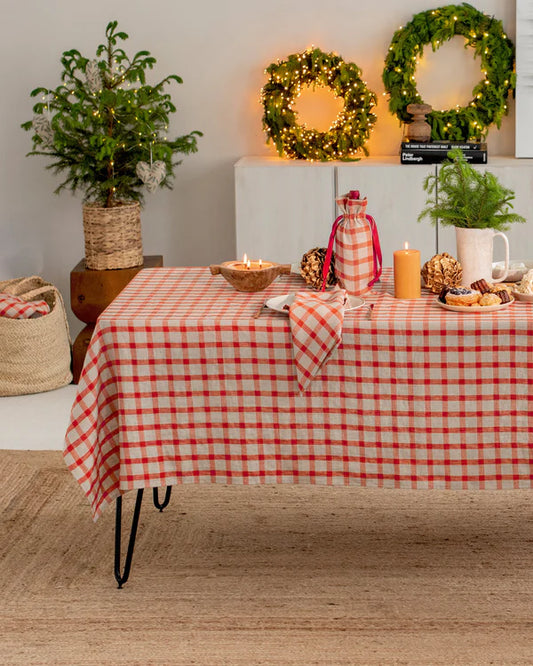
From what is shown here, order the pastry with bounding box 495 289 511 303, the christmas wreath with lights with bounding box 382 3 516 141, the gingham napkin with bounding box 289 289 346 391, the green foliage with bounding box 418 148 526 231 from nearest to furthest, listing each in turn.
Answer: the gingham napkin with bounding box 289 289 346 391 < the pastry with bounding box 495 289 511 303 < the green foliage with bounding box 418 148 526 231 < the christmas wreath with lights with bounding box 382 3 516 141

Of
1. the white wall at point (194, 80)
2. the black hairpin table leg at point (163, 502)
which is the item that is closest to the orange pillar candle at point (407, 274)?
the black hairpin table leg at point (163, 502)

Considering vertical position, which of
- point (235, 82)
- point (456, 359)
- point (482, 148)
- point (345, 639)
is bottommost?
point (345, 639)

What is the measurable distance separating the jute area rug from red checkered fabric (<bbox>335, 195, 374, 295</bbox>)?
751mm

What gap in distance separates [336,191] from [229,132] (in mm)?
669

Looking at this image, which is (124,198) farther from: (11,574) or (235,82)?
(11,574)

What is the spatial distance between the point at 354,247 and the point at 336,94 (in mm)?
2150

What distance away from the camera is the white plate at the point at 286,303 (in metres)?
2.52

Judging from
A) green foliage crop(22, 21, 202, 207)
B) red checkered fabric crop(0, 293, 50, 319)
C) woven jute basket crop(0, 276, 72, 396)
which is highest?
green foliage crop(22, 21, 202, 207)

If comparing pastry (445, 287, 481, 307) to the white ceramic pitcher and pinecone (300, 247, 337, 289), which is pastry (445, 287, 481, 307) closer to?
the white ceramic pitcher

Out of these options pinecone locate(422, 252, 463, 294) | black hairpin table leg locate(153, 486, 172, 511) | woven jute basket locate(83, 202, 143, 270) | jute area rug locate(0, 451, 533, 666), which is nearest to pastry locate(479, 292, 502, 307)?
pinecone locate(422, 252, 463, 294)

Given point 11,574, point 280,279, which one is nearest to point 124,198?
point 280,279

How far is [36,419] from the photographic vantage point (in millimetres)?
4137

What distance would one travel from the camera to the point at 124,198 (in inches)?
184

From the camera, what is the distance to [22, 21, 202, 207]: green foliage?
4.33 m
